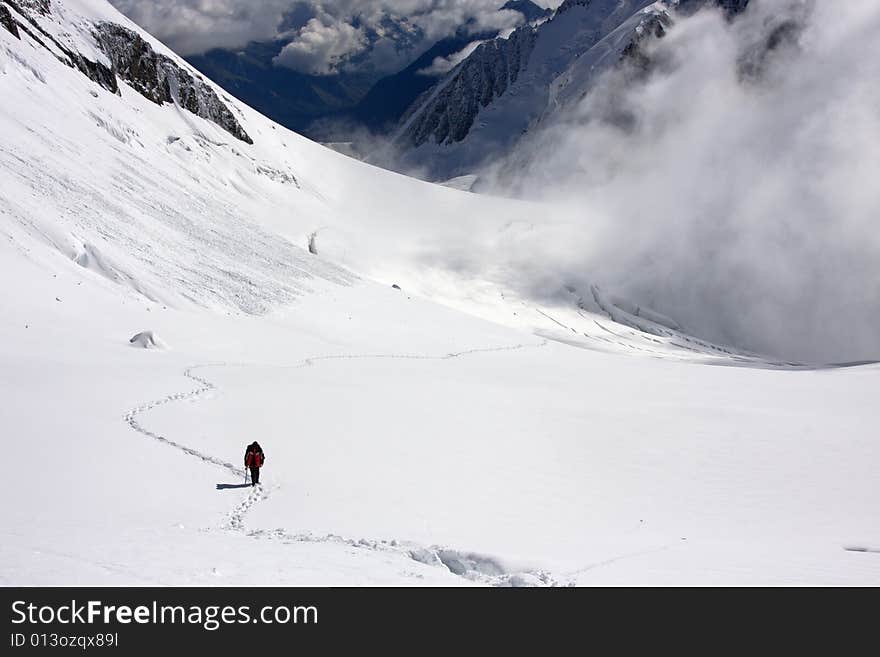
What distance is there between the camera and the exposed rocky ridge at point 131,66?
7456cm

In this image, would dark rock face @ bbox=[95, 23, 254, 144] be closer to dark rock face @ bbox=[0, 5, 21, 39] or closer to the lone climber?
dark rock face @ bbox=[0, 5, 21, 39]

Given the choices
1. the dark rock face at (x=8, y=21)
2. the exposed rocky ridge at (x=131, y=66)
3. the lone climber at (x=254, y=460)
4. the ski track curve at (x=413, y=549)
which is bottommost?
the ski track curve at (x=413, y=549)

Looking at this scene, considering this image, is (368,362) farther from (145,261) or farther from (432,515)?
(432,515)

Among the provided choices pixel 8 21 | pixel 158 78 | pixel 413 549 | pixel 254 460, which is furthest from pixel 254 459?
pixel 158 78

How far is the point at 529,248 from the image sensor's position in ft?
387

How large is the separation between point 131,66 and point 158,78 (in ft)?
16.6

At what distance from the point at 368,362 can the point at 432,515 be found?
23.3 m

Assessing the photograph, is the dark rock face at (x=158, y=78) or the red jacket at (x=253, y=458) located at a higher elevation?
the dark rock face at (x=158, y=78)

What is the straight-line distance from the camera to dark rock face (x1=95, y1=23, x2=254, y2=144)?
90.6 meters

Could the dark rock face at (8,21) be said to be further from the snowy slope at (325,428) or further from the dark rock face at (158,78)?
the dark rock face at (158,78)

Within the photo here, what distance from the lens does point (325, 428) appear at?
2223 cm

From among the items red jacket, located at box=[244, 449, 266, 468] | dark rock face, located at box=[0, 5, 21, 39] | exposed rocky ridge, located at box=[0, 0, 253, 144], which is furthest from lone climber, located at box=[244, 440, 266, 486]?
exposed rocky ridge, located at box=[0, 0, 253, 144]

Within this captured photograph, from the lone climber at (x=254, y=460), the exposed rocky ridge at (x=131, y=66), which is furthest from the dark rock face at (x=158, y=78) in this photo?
the lone climber at (x=254, y=460)

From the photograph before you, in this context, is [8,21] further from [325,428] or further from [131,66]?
[325,428]
